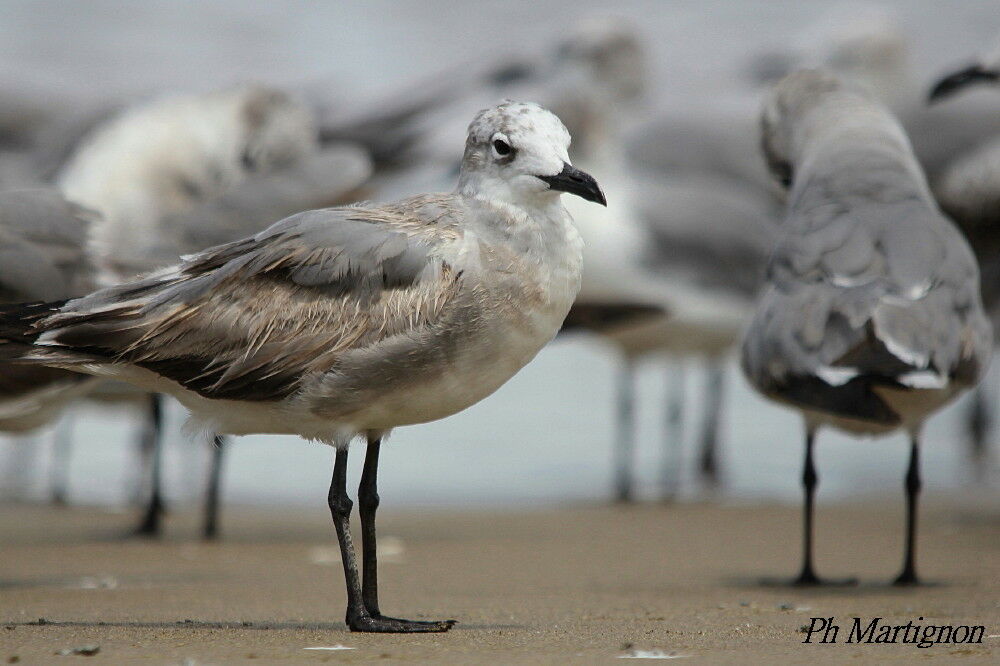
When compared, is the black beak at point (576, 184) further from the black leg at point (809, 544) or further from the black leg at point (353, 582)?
the black leg at point (809, 544)

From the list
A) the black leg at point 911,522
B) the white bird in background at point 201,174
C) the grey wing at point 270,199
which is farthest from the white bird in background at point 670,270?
the black leg at point 911,522

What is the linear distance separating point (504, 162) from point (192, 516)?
15.5ft

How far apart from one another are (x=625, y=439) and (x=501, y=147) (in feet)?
19.3

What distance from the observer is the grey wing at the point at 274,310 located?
4426mm

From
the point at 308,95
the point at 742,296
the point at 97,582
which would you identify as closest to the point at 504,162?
the point at 97,582

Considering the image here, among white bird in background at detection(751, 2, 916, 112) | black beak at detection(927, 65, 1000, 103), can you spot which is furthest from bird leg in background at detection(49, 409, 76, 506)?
white bird in background at detection(751, 2, 916, 112)

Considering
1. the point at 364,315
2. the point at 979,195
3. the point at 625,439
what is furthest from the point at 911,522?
the point at 625,439

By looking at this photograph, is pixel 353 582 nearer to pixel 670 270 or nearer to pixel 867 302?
pixel 867 302

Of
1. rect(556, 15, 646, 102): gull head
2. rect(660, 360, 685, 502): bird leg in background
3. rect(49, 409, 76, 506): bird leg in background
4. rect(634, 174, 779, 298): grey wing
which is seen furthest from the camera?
rect(556, 15, 646, 102): gull head

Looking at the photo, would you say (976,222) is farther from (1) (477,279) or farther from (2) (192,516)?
(1) (477,279)

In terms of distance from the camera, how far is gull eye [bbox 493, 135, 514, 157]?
179 inches

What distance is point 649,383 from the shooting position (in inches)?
570

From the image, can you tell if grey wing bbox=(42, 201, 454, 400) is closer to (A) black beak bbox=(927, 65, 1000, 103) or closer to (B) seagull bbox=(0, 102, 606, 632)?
(B) seagull bbox=(0, 102, 606, 632)

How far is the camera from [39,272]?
20.0ft
